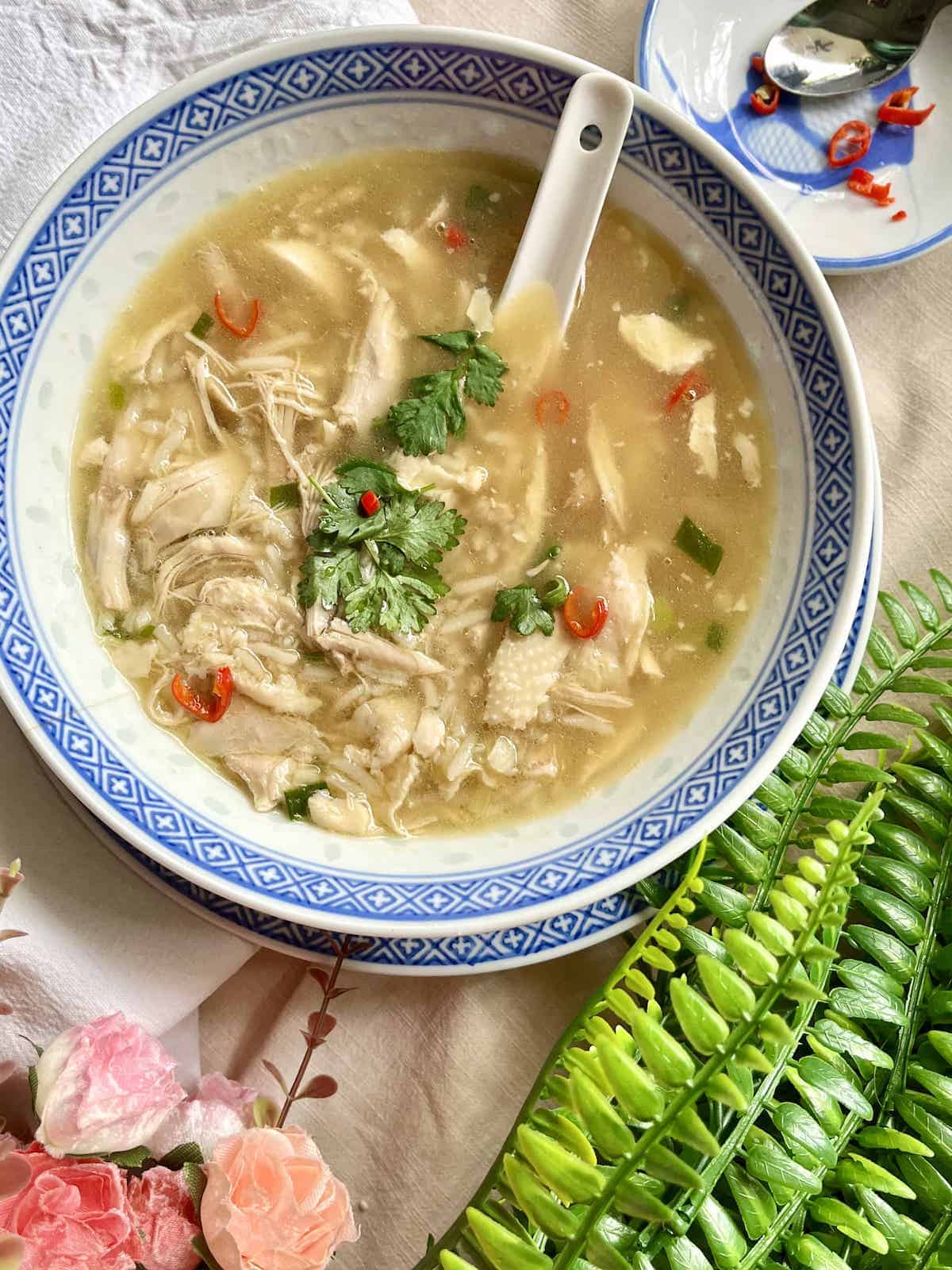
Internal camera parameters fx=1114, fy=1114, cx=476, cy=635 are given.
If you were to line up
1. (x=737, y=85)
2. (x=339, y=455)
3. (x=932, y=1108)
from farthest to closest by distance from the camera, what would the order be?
(x=737, y=85), (x=339, y=455), (x=932, y=1108)

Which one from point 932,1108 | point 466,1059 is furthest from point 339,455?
point 932,1108

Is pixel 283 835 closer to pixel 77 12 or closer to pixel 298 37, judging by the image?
pixel 298 37

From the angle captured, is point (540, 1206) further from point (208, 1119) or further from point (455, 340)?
point (455, 340)

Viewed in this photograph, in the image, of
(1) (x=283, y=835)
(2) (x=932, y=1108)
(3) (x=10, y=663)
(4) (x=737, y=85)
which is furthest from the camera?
(4) (x=737, y=85)

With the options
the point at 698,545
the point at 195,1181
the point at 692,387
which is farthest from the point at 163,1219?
the point at 692,387

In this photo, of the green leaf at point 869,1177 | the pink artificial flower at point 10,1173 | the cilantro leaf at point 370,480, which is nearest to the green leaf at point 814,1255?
the green leaf at point 869,1177
